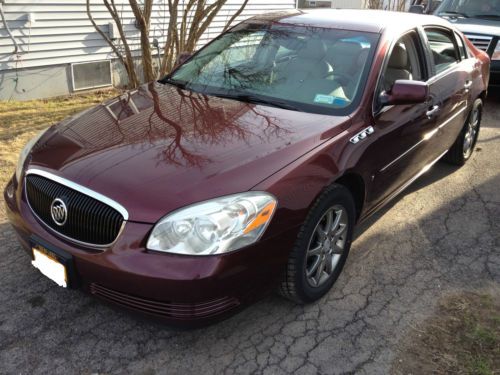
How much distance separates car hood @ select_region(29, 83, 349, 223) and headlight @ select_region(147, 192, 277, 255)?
48 millimetres

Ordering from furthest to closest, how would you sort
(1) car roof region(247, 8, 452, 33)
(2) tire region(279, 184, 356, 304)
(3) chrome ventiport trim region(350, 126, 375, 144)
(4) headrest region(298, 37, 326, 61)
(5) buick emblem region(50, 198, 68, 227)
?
(1) car roof region(247, 8, 452, 33)
(4) headrest region(298, 37, 326, 61)
(3) chrome ventiport trim region(350, 126, 375, 144)
(2) tire region(279, 184, 356, 304)
(5) buick emblem region(50, 198, 68, 227)

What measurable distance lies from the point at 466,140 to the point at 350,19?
85.2 inches

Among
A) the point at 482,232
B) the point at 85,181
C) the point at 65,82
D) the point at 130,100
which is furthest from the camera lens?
the point at 65,82

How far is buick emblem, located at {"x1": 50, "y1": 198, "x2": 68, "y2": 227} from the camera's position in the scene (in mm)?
2490

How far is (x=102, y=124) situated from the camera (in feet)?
10.0

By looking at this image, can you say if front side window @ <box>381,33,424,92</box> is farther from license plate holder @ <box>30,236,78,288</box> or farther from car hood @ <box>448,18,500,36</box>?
car hood @ <box>448,18,500,36</box>

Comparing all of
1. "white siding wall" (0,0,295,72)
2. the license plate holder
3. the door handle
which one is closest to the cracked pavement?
the license plate holder

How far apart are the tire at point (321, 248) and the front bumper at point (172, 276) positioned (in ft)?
0.64

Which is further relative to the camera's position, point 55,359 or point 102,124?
point 102,124

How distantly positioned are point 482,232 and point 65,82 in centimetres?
605

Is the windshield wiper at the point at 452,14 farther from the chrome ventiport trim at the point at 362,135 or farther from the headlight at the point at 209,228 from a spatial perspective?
the headlight at the point at 209,228

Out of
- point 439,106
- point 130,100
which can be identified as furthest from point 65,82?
point 439,106

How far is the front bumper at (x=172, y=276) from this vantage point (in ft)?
7.32

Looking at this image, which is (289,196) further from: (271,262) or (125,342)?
(125,342)
